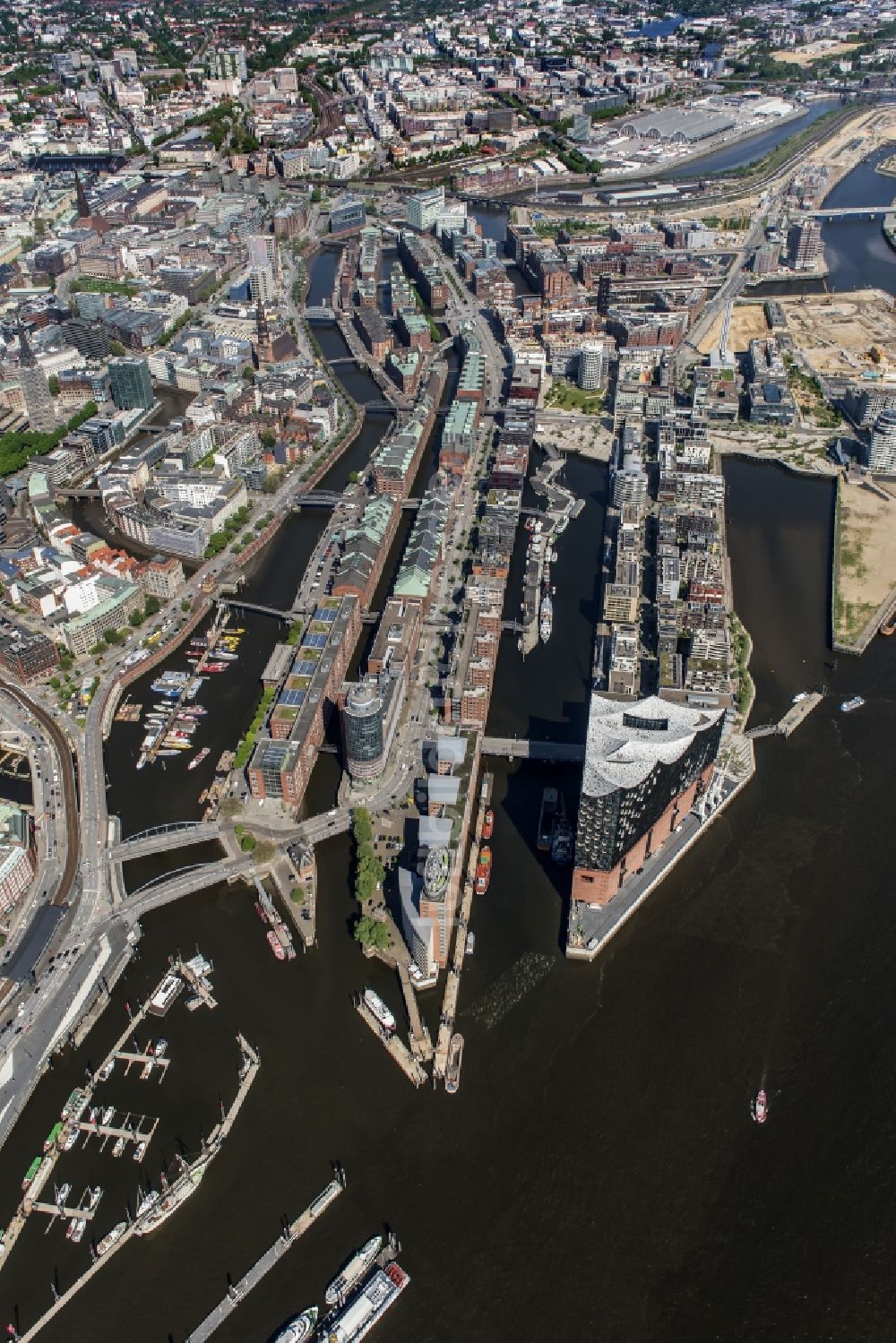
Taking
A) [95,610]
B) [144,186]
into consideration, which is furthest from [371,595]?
[144,186]

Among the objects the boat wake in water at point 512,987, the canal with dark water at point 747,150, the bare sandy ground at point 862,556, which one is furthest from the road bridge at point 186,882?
the canal with dark water at point 747,150

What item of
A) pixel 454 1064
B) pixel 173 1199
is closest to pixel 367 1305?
pixel 173 1199

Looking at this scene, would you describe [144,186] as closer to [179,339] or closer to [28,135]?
[28,135]

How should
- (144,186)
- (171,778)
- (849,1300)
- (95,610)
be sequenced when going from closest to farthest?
(849,1300) < (171,778) < (95,610) < (144,186)

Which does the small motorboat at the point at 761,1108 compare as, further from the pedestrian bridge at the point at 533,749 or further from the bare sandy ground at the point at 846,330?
the bare sandy ground at the point at 846,330

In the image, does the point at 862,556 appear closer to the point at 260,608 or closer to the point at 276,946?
the point at 260,608
